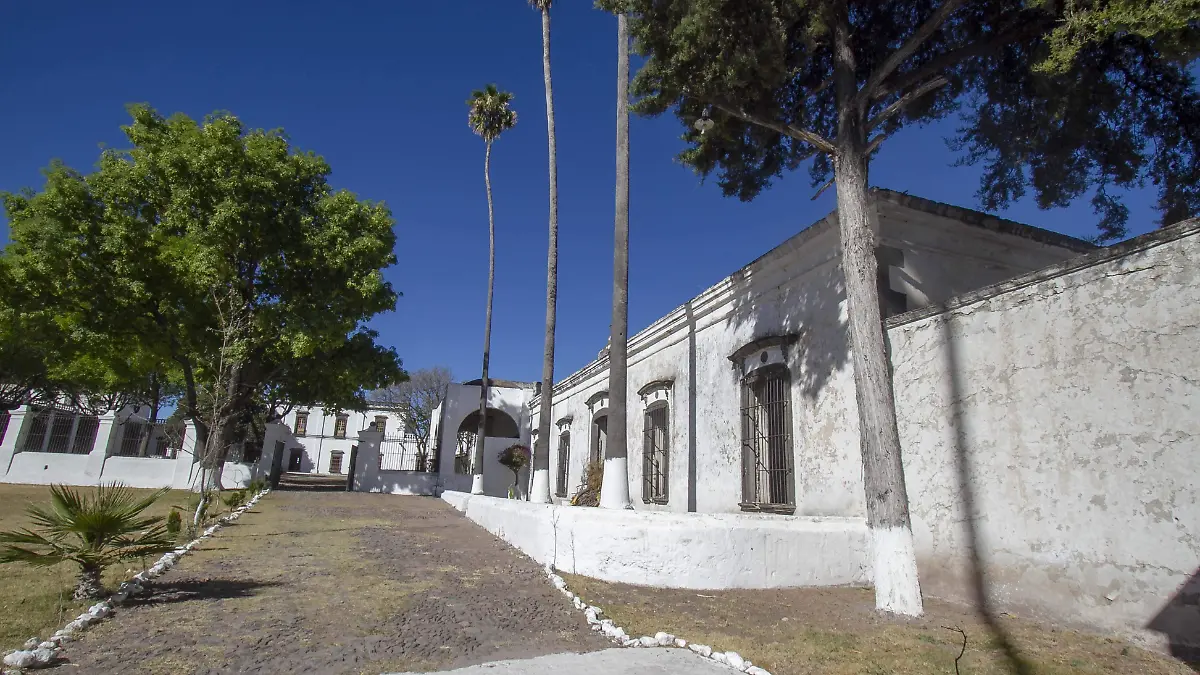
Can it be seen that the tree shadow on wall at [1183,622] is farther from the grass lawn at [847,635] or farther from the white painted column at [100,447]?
the white painted column at [100,447]

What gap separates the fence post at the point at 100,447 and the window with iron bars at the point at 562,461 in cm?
1495

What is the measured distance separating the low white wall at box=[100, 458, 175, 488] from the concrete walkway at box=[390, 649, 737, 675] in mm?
21592

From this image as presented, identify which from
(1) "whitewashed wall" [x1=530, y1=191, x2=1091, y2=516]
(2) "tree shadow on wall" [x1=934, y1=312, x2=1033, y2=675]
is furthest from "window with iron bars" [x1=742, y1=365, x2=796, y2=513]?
(2) "tree shadow on wall" [x1=934, y1=312, x2=1033, y2=675]

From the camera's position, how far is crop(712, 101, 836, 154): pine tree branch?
6.74 meters

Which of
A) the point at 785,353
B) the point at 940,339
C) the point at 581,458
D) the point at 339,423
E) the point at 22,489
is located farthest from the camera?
the point at 339,423

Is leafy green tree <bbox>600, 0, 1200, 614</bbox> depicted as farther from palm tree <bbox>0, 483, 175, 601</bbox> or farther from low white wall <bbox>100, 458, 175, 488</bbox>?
low white wall <bbox>100, 458, 175, 488</bbox>

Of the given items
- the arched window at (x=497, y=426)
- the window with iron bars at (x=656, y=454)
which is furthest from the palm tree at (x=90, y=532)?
the arched window at (x=497, y=426)

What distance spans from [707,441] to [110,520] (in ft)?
25.9

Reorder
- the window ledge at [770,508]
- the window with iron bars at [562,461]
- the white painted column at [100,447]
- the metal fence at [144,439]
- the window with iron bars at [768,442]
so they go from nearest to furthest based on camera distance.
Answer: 1. the window ledge at [770,508]
2. the window with iron bars at [768,442]
3. the window with iron bars at [562,461]
4. the white painted column at [100,447]
5. the metal fence at [144,439]

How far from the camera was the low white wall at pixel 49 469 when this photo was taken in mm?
19828

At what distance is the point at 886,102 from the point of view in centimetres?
858

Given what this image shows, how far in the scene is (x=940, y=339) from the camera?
6586mm

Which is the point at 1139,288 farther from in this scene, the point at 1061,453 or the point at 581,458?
the point at 581,458

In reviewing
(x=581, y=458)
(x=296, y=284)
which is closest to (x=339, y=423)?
(x=296, y=284)
